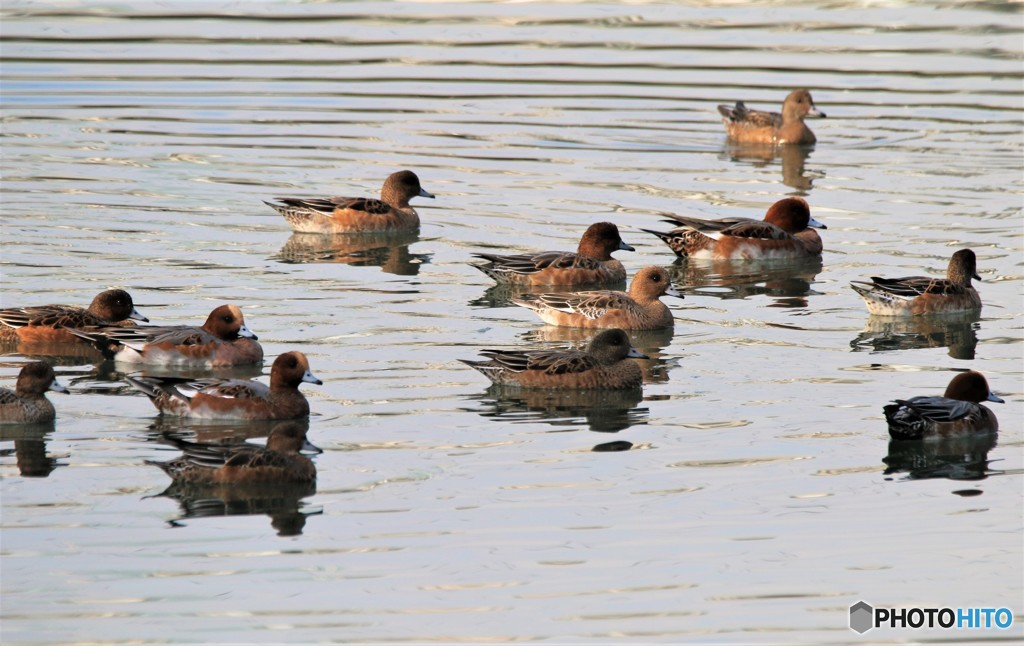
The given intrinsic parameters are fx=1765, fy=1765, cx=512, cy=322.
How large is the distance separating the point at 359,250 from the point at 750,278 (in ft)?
14.9

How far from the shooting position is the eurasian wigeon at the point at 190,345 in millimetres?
14617

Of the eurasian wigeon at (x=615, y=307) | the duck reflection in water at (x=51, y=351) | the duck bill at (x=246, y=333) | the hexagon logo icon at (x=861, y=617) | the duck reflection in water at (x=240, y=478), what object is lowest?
the hexagon logo icon at (x=861, y=617)

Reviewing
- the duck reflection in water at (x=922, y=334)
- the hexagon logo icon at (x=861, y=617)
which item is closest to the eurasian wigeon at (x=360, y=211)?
the duck reflection in water at (x=922, y=334)

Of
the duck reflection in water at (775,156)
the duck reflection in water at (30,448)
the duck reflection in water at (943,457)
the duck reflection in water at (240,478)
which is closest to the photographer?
the duck reflection in water at (240,478)

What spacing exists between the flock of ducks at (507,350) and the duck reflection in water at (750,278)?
11 cm

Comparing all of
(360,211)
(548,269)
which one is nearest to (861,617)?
(548,269)

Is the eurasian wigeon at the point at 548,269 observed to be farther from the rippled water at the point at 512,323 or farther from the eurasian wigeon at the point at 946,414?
the eurasian wigeon at the point at 946,414

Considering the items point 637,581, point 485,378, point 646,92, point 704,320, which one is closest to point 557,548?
point 637,581

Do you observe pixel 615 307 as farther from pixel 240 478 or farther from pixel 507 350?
pixel 240 478

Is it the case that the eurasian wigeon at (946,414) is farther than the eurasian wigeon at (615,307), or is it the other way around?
the eurasian wigeon at (615,307)

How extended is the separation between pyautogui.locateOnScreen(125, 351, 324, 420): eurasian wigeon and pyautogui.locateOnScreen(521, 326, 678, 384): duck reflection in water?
132 inches

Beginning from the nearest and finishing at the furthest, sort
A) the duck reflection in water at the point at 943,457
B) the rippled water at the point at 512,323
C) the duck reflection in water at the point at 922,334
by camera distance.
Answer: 1. the rippled water at the point at 512,323
2. the duck reflection in water at the point at 943,457
3. the duck reflection in water at the point at 922,334

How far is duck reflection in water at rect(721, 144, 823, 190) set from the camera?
25375mm

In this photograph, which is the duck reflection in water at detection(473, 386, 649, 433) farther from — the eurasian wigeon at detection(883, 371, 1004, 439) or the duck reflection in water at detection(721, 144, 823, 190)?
the duck reflection in water at detection(721, 144, 823, 190)
